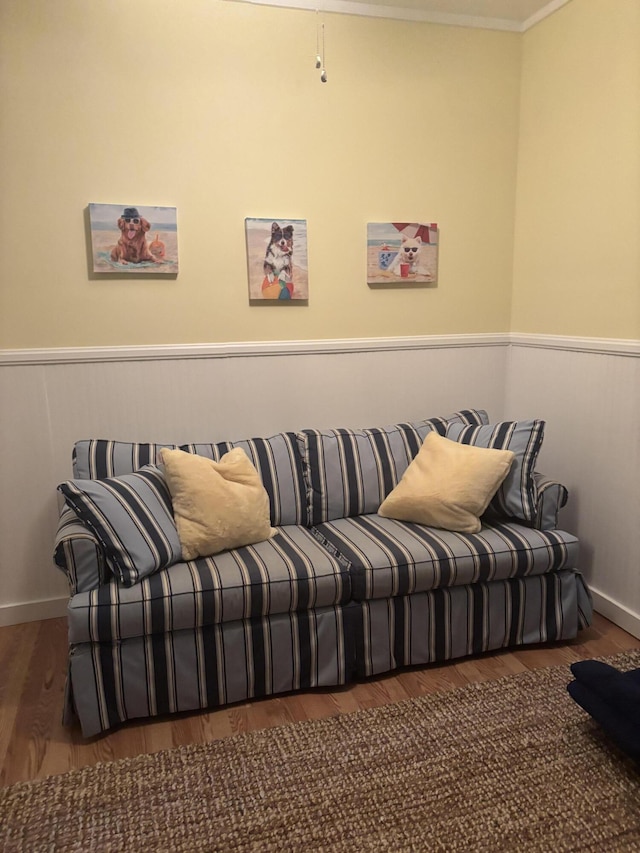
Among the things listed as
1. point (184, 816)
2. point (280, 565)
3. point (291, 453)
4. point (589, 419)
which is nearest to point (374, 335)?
point (291, 453)

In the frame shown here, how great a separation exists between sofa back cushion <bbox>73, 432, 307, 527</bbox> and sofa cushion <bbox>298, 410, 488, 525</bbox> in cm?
6

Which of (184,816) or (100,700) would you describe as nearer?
(184,816)

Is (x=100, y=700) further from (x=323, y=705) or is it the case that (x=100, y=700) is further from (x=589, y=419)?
(x=589, y=419)

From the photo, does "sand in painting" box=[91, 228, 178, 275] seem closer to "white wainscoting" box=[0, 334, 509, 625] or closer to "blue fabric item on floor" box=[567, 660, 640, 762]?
"white wainscoting" box=[0, 334, 509, 625]

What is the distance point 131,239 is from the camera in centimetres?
283

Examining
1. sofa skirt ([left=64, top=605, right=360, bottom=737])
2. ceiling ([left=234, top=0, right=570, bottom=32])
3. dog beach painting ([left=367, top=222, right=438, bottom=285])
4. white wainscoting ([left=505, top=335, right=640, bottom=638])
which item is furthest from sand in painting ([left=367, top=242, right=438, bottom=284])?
sofa skirt ([left=64, top=605, right=360, bottom=737])

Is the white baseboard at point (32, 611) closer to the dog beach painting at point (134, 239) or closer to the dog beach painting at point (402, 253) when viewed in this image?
the dog beach painting at point (134, 239)

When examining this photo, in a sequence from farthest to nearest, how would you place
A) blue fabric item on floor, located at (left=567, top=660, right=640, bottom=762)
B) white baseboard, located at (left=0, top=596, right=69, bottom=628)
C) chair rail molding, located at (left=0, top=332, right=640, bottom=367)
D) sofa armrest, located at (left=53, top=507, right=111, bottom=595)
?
1. white baseboard, located at (left=0, top=596, right=69, bottom=628)
2. chair rail molding, located at (left=0, top=332, right=640, bottom=367)
3. sofa armrest, located at (left=53, top=507, right=111, bottom=595)
4. blue fabric item on floor, located at (left=567, top=660, right=640, bottom=762)

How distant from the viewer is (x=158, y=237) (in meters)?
2.87

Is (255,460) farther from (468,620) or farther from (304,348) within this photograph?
(468,620)

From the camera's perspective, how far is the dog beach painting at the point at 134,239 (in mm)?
2789

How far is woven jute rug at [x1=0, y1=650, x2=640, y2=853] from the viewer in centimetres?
172

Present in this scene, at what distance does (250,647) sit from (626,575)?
1.63m

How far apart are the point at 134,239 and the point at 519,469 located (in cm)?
191
